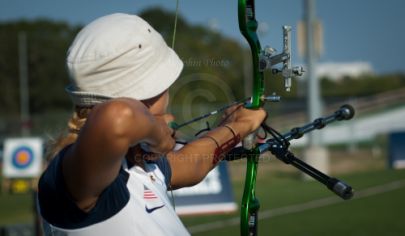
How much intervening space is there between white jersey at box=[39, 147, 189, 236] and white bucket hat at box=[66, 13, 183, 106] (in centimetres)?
20

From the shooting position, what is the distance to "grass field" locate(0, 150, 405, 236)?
716cm

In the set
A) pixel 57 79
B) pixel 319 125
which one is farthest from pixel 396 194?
pixel 57 79

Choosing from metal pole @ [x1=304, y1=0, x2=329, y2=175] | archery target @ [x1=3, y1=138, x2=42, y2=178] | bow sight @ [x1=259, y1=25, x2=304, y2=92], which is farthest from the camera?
metal pole @ [x1=304, y1=0, x2=329, y2=175]

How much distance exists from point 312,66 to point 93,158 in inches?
501

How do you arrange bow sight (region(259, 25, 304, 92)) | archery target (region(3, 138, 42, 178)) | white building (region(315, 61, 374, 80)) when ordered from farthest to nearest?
Result: white building (region(315, 61, 374, 80))
archery target (region(3, 138, 42, 178))
bow sight (region(259, 25, 304, 92))

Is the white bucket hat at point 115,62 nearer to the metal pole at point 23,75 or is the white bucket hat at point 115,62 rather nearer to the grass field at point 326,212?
the grass field at point 326,212

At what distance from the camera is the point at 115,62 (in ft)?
4.51

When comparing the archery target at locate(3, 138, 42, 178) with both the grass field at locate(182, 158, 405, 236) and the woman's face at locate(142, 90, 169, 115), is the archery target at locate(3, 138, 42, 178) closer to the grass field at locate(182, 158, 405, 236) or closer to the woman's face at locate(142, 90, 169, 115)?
the grass field at locate(182, 158, 405, 236)

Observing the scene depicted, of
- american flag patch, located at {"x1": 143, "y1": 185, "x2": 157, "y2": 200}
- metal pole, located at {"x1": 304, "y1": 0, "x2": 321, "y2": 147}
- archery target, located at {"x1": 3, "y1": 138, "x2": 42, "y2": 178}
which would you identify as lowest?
archery target, located at {"x1": 3, "y1": 138, "x2": 42, "y2": 178}

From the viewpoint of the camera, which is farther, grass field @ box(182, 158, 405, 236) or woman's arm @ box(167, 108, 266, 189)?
grass field @ box(182, 158, 405, 236)

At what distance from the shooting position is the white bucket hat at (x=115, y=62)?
1.37 m

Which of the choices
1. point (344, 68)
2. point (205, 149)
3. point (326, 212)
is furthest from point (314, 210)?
point (344, 68)

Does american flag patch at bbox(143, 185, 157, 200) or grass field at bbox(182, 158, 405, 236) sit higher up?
american flag patch at bbox(143, 185, 157, 200)

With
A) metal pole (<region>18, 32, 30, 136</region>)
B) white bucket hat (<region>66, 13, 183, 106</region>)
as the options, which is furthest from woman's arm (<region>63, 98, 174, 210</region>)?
metal pole (<region>18, 32, 30, 136</region>)
